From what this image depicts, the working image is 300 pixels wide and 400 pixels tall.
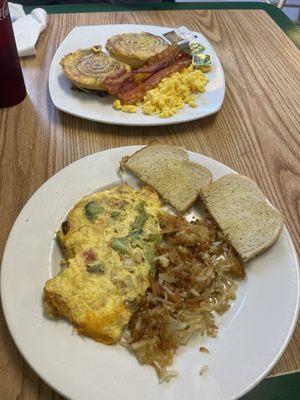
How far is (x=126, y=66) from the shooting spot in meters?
1.79

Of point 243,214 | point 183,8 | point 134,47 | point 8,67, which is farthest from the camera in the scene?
point 183,8

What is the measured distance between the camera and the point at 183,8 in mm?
2414

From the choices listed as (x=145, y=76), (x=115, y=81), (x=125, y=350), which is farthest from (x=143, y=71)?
(x=125, y=350)

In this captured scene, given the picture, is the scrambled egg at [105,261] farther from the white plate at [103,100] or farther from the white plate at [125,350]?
the white plate at [103,100]

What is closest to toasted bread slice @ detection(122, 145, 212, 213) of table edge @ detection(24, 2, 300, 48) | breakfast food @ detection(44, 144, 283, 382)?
breakfast food @ detection(44, 144, 283, 382)

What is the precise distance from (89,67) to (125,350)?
1.26 meters

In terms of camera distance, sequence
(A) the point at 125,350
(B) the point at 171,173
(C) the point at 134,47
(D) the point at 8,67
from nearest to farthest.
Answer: (A) the point at 125,350 < (B) the point at 171,173 < (D) the point at 8,67 < (C) the point at 134,47

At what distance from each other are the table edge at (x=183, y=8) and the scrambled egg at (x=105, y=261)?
1.56 m

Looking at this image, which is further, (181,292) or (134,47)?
(134,47)

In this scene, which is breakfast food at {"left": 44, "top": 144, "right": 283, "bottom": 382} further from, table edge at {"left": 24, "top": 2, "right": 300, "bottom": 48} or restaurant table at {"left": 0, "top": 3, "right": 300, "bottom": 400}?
table edge at {"left": 24, "top": 2, "right": 300, "bottom": 48}

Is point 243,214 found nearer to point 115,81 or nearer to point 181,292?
point 181,292

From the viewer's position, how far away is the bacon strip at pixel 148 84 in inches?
65.3

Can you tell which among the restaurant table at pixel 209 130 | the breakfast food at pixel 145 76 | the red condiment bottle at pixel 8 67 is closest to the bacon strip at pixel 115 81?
the breakfast food at pixel 145 76

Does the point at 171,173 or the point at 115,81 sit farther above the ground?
the point at 115,81
